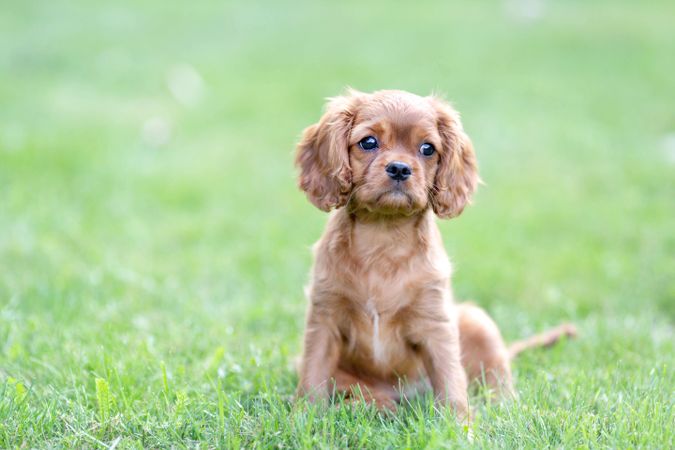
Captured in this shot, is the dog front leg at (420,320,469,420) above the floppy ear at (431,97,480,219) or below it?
below

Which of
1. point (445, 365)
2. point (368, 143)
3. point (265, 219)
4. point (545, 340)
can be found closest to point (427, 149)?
point (368, 143)

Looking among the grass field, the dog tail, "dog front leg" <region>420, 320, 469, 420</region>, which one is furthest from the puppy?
the dog tail

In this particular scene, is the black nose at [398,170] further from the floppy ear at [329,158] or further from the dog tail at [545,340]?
the dog tail at [545,340]

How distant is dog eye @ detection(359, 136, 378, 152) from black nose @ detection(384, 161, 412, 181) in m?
0.21

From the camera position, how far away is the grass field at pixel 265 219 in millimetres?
3439

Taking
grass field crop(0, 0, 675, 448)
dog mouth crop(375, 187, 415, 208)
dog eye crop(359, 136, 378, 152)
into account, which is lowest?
grass field crop(0, 0, 675, 448)

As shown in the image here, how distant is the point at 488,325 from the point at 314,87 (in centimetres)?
773

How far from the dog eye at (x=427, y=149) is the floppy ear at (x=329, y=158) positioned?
0.33m

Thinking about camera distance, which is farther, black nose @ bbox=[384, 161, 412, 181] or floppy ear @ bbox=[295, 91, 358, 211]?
floppy ear @ bbox=[295, 91, 358, 211]

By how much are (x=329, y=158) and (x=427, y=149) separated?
1.43 ft

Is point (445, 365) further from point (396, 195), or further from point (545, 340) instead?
point (545, 340)

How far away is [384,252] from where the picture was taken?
12.3ft

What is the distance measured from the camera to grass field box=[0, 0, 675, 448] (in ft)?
11.3

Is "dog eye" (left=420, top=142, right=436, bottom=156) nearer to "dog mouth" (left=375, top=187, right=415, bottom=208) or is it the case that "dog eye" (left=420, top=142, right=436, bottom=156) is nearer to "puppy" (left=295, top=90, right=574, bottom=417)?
"puppy" (left=295, top=90, right=574, bottom=417)
